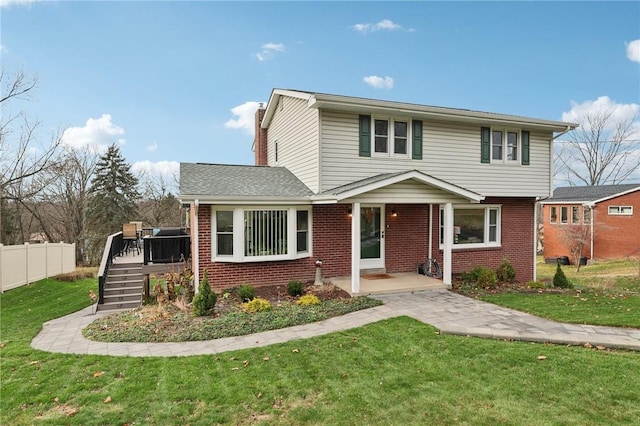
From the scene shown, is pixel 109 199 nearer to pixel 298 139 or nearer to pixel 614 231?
pixel 298 139

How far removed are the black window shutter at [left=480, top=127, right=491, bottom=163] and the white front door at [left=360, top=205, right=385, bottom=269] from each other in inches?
156

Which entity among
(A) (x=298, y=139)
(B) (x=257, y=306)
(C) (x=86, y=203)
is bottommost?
(B) (x=257, y=306)

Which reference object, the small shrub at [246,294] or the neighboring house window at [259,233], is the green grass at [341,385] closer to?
the small shrub at [246,294]

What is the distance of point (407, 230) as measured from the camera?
37.5 ft

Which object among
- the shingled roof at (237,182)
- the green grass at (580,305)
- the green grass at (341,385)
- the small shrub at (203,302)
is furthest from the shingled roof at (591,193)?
the small shrub at (203,302)

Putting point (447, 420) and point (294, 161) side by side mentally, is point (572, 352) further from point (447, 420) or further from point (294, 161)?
point (294, 161)

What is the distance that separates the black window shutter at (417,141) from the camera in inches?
422

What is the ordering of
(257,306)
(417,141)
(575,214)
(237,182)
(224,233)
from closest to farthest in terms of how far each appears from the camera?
1. (257,306)
2. (224,233)
3. (237,182)
4. (417,141)
5. (575,214)

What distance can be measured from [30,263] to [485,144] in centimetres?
1702

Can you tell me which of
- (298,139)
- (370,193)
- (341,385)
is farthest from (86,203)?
(341,385)

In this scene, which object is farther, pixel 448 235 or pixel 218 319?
pixel 448 235

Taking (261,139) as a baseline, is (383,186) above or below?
below

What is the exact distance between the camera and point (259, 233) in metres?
9.60

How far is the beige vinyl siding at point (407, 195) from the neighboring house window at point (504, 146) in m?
3.12
